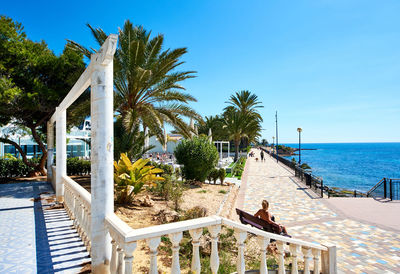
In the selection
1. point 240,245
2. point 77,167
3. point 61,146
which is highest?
point 61,146

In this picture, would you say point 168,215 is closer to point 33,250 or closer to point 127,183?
point 127,183

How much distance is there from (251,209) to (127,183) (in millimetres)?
5358

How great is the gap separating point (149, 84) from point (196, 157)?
14.7ft

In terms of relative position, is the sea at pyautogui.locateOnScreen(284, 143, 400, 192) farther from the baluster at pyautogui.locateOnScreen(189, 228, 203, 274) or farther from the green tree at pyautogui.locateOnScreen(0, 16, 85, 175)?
the green tree at pyautogui.locateOnScreen(0, 16, 85, 175)

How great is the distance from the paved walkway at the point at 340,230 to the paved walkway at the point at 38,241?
4216mm

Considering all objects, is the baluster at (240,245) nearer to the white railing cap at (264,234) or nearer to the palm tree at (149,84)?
the white railing cap at (264,234)

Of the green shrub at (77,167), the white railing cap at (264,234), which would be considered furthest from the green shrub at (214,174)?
the white railing cap at (264,234)

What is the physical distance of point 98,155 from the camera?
283 cm

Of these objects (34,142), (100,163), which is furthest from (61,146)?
(34,142)

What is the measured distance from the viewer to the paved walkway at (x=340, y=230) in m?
5.03

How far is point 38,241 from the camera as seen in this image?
4.27m

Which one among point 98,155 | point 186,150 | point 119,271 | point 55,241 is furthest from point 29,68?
point 119,271

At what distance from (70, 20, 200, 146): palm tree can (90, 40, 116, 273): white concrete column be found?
712 centimetres

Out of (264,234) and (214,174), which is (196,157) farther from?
(264,234)
